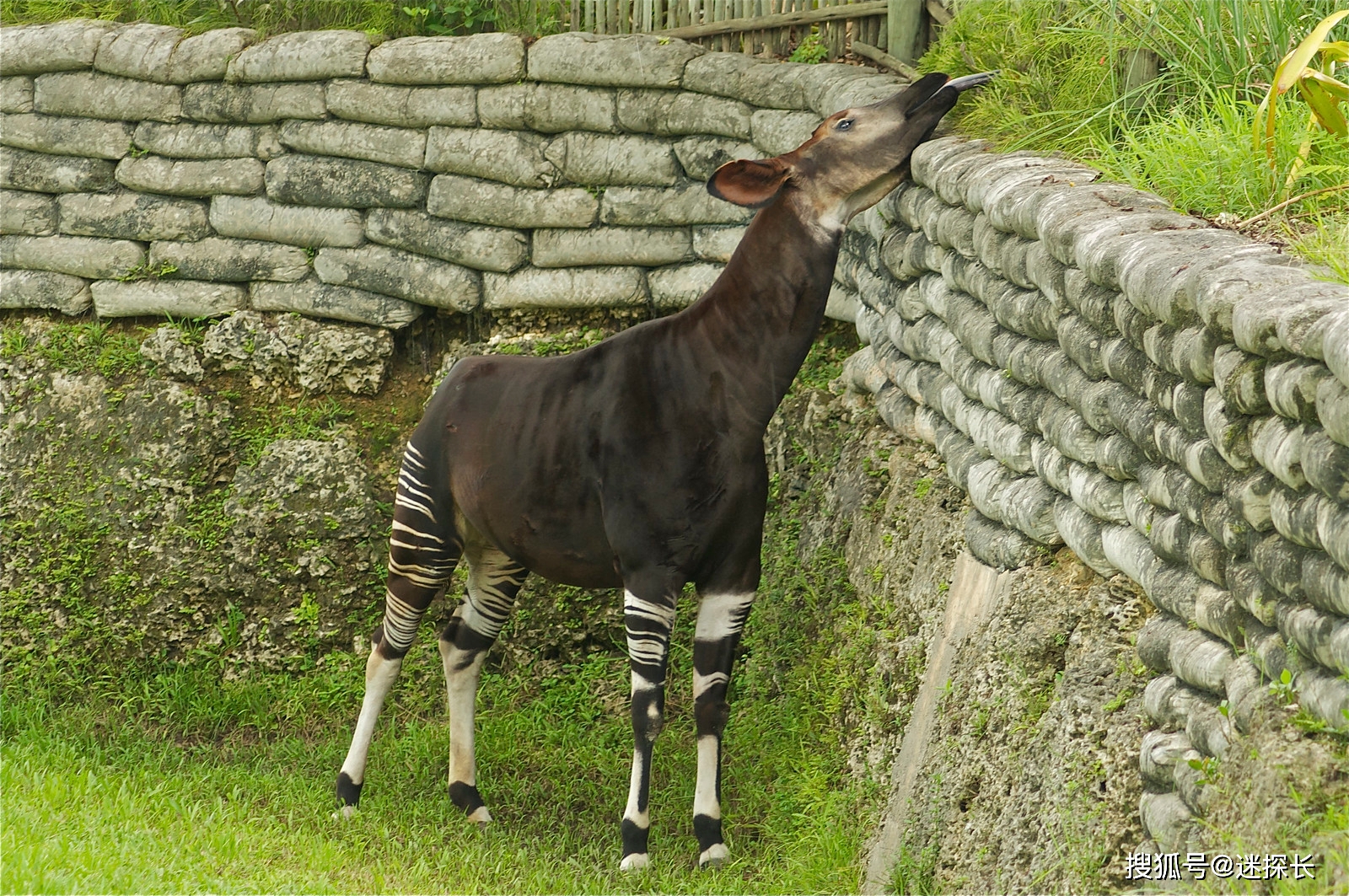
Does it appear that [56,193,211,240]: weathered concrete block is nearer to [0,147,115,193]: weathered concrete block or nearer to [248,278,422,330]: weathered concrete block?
[0,147,115,193]: weathered concrete block

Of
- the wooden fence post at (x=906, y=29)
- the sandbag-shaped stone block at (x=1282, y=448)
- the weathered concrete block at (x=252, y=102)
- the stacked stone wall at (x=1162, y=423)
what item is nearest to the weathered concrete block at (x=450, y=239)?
the weathered concrete block at (x=252, y=102)

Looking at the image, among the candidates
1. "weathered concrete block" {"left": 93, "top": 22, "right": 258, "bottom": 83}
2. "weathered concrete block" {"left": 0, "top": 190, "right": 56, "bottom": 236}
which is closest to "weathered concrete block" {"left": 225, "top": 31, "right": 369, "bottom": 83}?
"weathered concrete block" {"left": 93, "top": 22, "right": 258, "bottom": 83}

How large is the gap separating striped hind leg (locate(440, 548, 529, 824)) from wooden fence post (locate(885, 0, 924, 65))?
2.69m

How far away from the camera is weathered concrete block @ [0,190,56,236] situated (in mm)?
7500

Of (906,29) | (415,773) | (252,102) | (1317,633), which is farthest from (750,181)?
(252,102)

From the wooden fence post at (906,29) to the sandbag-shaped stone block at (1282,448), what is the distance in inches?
139

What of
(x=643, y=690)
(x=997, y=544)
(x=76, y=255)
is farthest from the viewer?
(x=76, y=255)

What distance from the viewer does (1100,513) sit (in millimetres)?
3465

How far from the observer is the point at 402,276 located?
6.93 m

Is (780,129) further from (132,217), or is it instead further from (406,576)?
(132,217)

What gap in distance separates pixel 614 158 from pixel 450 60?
982 mm

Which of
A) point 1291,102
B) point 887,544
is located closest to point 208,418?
point 887,544

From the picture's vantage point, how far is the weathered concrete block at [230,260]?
712 centimetres

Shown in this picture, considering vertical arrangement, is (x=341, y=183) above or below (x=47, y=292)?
above
